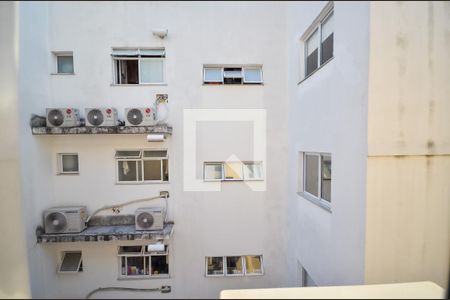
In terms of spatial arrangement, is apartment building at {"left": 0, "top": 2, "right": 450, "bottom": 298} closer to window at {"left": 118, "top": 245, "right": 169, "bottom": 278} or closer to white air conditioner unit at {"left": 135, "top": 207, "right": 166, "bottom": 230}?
window at {"left": 118, "top": 245, "right": 169, "bottom": 278}

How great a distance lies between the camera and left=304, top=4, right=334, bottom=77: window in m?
2.31

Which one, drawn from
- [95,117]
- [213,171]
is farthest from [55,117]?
[213,171]

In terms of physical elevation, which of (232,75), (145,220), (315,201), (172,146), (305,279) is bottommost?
(305,279)

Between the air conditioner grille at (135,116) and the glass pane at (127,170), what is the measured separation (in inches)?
32.5

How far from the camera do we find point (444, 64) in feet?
4.99

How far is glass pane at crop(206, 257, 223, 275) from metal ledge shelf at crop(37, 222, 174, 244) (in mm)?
1112

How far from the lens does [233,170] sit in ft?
12.0

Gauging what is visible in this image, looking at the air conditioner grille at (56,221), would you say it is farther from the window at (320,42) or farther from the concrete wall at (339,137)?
the window at (320,42)

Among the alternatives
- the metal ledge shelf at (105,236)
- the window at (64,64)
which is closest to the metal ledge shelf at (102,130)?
the window at (64,64)

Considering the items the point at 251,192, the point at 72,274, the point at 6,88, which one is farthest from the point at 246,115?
the point at 72,274

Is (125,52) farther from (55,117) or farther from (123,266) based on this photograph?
(123,266)

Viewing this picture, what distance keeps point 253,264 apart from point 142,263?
2.29 metres

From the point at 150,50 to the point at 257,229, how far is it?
4139 millimetres

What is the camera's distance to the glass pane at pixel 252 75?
3.66 m
